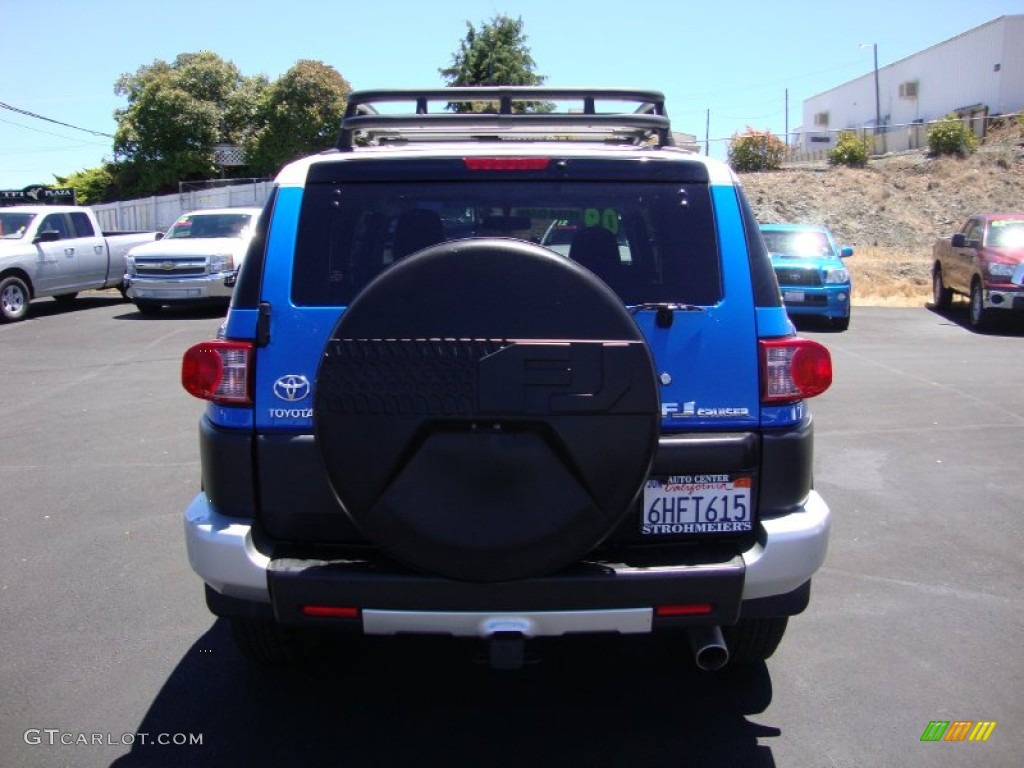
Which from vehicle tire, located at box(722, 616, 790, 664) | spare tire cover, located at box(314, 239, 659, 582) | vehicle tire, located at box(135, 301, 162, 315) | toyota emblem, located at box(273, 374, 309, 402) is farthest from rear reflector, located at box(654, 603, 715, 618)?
vehicle tire, located at box(135, 301, 162, 315)

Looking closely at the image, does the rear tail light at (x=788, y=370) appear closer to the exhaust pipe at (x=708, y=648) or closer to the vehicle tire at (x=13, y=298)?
the exhaust pipe at (x=708, y=648)

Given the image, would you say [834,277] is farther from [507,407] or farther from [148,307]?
[507,407]

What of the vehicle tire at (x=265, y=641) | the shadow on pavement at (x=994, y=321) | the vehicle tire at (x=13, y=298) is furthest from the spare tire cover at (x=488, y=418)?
the vehicle tire at (x=13, y=298)

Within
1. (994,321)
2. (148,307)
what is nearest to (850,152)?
(994,321)

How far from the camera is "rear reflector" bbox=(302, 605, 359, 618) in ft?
9.73

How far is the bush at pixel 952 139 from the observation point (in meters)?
36.6

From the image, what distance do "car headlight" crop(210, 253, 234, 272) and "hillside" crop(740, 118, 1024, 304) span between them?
17.8 metres

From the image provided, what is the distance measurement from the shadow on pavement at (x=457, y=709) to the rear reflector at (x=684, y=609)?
63 centimetres

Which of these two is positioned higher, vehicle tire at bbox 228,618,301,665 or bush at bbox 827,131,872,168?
bush at bbox 827,131,872,168

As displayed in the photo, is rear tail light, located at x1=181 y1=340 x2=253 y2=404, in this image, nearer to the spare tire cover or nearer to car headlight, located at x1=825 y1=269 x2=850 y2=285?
the spare tire cover

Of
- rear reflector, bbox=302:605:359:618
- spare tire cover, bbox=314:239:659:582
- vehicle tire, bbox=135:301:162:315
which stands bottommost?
rear reflector, bbox=302:605:359:618

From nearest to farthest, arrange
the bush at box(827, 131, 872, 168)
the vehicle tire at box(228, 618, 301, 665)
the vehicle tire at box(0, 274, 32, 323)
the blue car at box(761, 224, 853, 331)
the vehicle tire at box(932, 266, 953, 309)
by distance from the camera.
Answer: the vehicle tire at box(228, 618, 301, 665)
the blue car at box(761, 224, 853, 331)
the vehicle tire at box(0, 274, 32, 323)
the vehicle tire at box(932, 266, 953, 309)
the bush at box(827, 131, 872, 168)

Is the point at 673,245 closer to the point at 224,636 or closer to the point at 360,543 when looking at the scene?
the point at 360,543

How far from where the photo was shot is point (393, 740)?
3.46 metres
